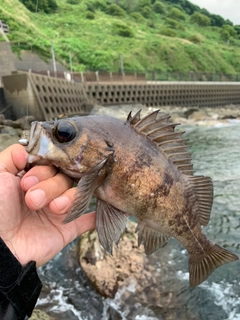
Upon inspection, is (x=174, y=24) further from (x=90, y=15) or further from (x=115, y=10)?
(x=90, y=15)

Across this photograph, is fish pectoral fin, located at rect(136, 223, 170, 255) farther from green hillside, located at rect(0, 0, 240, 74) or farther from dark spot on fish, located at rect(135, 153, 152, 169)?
green hillside, located at rect(0, 0, 240, 74)

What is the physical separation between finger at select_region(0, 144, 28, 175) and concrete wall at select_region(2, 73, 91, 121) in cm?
1424

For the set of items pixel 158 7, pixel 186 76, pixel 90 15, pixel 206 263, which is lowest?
pixel 206 263

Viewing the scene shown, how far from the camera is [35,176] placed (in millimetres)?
1575

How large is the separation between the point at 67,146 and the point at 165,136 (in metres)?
0.68

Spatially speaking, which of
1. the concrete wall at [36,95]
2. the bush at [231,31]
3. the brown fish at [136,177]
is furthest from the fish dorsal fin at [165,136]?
the bush at [231,31]

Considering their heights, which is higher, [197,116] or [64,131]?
[64,131]

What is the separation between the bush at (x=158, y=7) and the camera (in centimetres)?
7131

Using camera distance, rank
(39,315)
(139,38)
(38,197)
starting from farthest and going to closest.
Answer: (139,38)
(39,315)
(38,197)

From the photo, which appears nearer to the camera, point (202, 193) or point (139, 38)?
point (202, 193)

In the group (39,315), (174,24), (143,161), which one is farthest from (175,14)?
(143,161)

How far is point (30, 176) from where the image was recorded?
157 centimetres

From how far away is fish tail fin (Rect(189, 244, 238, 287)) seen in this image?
221 cm

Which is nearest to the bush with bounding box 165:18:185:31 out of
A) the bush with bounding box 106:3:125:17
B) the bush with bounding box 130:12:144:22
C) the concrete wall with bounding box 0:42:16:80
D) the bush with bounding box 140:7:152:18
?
the bush with bounding box 140:7:152:18
